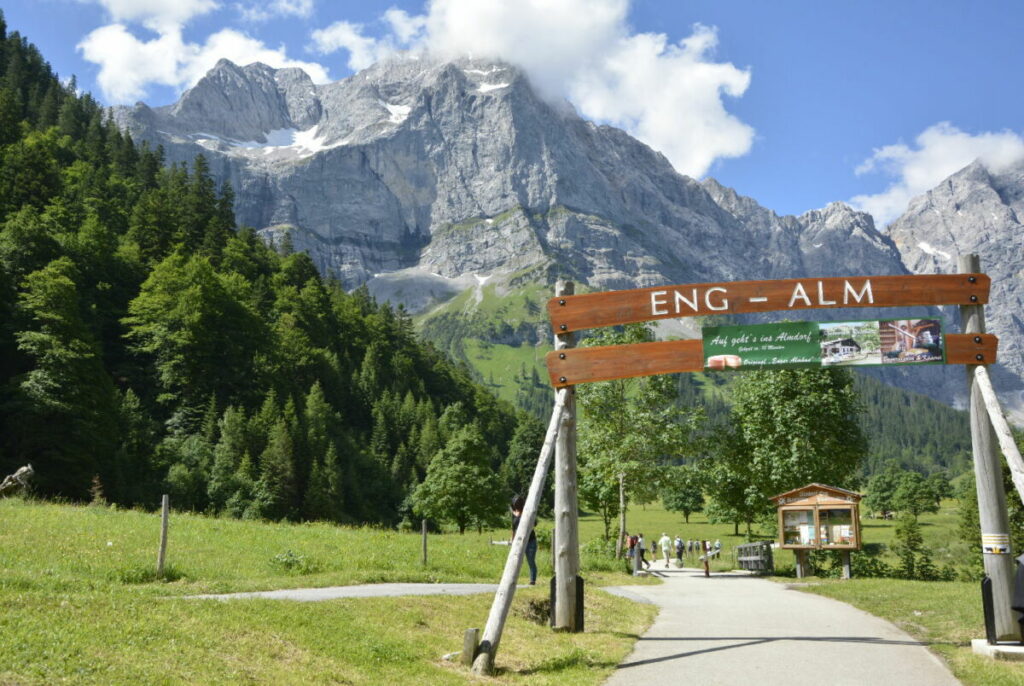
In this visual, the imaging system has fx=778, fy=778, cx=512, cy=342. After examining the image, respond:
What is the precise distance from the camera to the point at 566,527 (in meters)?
14.5

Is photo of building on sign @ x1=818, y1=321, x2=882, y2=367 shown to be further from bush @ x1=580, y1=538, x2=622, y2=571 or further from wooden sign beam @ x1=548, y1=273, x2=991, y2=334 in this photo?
bush @ x1=580, y1=538, x2=622, y2=571

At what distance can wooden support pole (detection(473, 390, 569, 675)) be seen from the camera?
11016 mm

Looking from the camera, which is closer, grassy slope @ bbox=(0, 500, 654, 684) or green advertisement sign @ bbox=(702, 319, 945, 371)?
grassy slope @ bbox=(0, 500, 654, 684)

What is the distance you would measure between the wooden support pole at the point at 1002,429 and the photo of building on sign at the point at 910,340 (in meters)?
0.77

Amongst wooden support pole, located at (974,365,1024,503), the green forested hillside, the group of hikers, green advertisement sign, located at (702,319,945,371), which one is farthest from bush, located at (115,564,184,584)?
the group of hikers

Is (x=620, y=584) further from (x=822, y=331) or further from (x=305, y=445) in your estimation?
(x=305, y=445)

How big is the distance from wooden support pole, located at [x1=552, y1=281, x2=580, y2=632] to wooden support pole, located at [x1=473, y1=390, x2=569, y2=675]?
30 cm

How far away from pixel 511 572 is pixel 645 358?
15.4 ft

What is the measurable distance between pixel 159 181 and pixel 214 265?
28.8m

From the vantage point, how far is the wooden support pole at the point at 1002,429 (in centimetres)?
1210

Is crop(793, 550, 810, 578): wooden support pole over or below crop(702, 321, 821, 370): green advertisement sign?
below

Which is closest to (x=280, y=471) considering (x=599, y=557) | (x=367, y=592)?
(x=599, y=557)

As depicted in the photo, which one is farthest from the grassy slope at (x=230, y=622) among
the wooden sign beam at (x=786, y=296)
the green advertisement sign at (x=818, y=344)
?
the wooden sign beam at (x=786, y=296)

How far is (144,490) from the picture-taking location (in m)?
48.4
